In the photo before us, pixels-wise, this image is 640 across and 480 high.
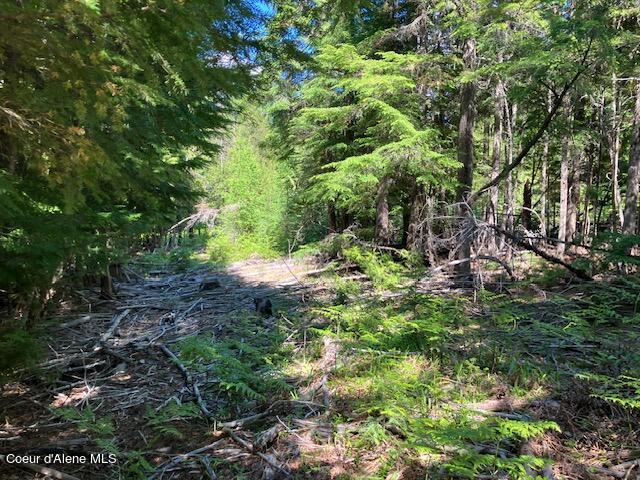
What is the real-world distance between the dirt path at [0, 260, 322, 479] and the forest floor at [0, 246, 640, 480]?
24 millimetres

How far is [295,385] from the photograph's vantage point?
4855 millimetres

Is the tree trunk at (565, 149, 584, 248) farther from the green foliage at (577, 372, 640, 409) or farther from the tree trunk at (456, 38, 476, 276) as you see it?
the green foliage at (577, 372, 640, 409)

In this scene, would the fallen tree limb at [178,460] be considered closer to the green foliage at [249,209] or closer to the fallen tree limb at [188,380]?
the fallen tree limb at [188,380]

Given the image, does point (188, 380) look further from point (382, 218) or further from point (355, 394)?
point (382, 218)

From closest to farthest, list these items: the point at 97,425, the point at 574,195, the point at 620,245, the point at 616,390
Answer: the point at 616,390 < the point at 97,425 < the point at 620,245 < the point at 574,195

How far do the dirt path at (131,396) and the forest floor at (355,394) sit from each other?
A: 2 cm

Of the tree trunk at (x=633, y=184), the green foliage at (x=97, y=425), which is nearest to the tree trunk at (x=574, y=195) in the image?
the tree trunk at (x=633, y=184)

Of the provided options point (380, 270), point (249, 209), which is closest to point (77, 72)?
point (380, 270)

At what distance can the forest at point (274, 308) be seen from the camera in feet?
8.89

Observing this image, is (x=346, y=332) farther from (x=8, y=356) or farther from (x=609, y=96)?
(x=609, y=96)

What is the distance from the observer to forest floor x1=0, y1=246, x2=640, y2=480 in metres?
3.28

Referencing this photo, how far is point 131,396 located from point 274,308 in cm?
373

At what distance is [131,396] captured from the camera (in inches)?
200

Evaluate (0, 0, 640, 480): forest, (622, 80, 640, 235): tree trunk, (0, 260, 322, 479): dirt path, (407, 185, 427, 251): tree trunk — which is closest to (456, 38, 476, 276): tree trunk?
(0, 0, 640, 480): forest
